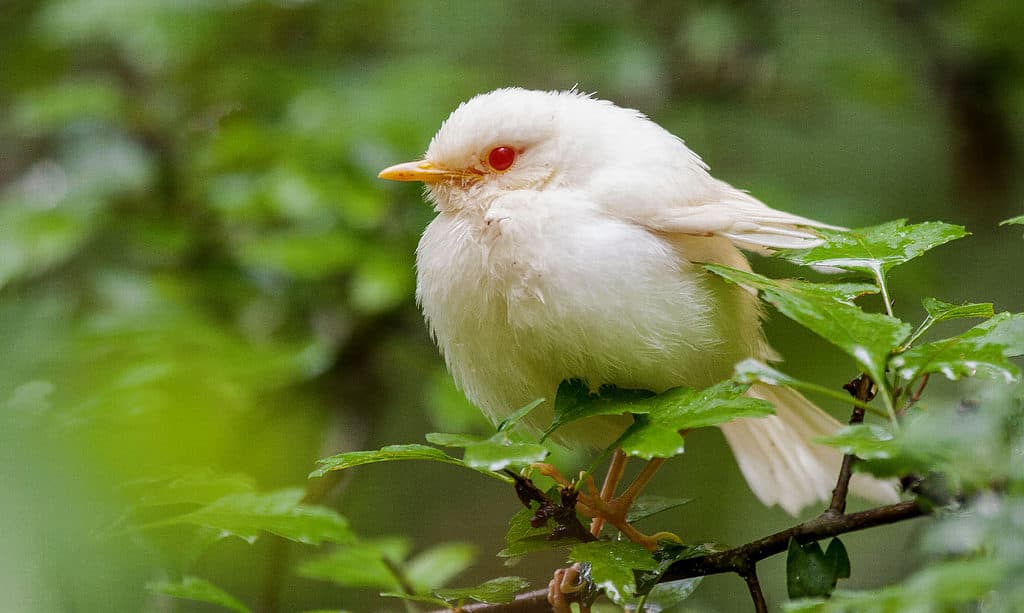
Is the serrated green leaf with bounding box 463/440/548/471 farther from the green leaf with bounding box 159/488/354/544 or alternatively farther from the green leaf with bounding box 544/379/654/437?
the green leaf with bounding box 159/488/354/544

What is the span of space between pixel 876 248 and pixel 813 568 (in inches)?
17.3

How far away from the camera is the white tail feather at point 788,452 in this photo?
2273 mm

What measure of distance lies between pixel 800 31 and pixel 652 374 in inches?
123

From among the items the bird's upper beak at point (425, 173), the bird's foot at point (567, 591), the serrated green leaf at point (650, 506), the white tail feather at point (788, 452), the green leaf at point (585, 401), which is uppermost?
the bird's upper beak at point (425, 173)

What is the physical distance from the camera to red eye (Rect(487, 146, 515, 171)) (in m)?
1.95

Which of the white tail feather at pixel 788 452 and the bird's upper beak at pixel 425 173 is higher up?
the bird's upper beak at pixel 425 173

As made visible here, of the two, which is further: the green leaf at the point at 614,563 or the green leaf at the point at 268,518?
the green leaf at the point at 268,518

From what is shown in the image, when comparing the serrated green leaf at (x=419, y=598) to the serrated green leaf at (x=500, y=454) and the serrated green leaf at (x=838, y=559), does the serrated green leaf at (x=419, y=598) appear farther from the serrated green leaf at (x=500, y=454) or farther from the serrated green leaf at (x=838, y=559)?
the serrated green leaf at (x=838, y=559)

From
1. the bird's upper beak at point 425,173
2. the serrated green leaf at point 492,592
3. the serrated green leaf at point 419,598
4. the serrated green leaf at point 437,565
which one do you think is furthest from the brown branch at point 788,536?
the bird's upper beak at point 425,173

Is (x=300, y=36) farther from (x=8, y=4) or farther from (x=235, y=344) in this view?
(x=235, y=344)

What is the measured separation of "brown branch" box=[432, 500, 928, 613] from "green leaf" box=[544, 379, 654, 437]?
24 centimetres

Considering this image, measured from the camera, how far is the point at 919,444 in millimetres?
989

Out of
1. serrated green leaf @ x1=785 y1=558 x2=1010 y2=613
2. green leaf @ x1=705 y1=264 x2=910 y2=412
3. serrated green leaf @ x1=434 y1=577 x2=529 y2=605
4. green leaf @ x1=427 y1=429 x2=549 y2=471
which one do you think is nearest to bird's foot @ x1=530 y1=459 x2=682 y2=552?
serrated green leaf @ x1=434 y1=577 x2=529 y2=605

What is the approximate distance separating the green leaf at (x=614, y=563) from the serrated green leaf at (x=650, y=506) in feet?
0.93
